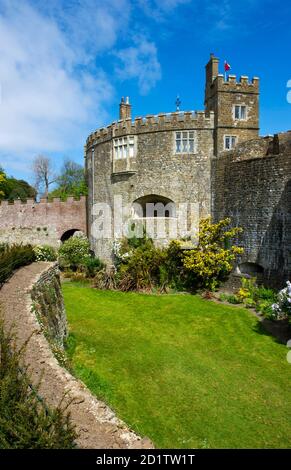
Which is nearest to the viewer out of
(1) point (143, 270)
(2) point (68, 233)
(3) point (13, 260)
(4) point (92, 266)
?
(3) point (13, 260)

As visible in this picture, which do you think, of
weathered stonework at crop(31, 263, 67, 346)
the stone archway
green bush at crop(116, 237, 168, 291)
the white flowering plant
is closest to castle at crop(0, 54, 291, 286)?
green bush at crop(116, 237, 168, 291)

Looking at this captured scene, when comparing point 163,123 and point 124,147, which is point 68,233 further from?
point 163,123

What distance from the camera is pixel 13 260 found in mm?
11523

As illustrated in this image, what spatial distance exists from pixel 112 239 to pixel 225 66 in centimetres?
1173

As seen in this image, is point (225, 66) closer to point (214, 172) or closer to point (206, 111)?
point (206, 111)

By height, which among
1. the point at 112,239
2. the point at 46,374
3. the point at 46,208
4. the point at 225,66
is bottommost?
the point at 46,374

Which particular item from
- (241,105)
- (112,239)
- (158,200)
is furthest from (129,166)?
(241,105)

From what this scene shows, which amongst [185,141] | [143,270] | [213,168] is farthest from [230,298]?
[185,141]

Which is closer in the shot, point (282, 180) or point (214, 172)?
point (282, 180)

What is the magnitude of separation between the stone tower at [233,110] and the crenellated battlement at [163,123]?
647mm

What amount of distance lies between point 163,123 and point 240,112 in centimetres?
419

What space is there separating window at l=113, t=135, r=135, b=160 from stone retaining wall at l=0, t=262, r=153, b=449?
455 inches

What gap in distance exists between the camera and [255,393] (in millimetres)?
9000

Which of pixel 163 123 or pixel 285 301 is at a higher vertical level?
pixel 163 123
